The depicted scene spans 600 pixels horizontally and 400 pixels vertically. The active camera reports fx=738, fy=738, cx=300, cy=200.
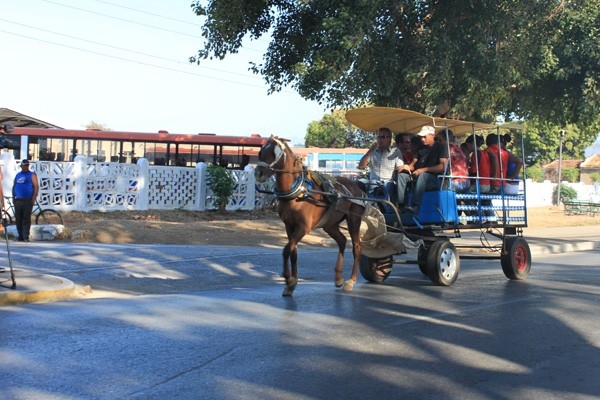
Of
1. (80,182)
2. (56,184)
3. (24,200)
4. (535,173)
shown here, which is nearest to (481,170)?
(24,200)

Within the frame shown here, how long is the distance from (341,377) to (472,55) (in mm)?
11522

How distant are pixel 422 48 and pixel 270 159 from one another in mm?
7821

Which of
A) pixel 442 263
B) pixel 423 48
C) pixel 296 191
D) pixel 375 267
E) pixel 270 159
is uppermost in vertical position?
pixel 423 48

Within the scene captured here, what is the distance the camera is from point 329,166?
183 feet

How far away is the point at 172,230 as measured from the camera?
2034 centimetres

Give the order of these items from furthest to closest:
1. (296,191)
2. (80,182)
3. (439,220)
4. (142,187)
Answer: (142,187)
(80,182)
(439,220)
(296,191)

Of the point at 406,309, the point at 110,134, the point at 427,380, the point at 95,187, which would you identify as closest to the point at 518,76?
the point at 406,309

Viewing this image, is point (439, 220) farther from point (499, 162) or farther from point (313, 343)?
point (313, 343)

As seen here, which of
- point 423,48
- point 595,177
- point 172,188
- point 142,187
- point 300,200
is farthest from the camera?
point 595,177

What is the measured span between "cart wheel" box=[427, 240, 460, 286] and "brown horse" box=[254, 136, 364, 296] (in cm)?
116

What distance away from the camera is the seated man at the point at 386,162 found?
1165 centimetres

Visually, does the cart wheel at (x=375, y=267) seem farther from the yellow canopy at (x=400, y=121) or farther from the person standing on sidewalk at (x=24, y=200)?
the person standing on sidewalk at (x=24, y=200)

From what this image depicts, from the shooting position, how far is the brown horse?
980 cm

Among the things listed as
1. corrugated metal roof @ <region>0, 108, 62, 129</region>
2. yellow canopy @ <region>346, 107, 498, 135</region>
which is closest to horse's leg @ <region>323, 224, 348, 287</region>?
yellow canopy @ <region>346, 107, 498, 135</region>
